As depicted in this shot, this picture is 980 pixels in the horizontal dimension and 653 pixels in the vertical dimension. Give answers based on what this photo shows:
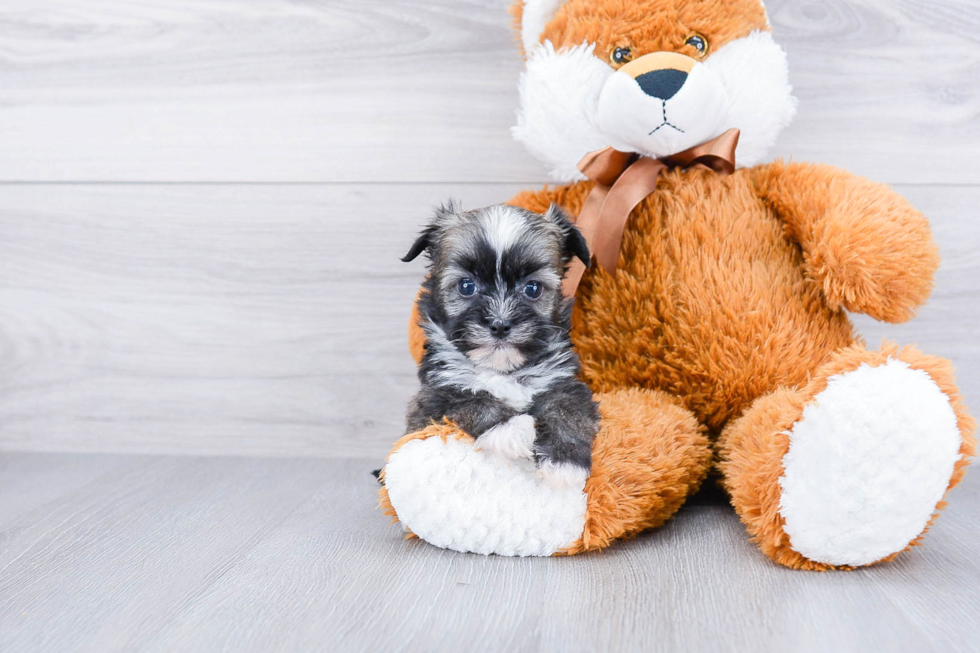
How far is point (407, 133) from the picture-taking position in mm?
1792

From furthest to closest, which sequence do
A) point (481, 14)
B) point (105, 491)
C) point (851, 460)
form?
point (481, 14)
point (105, 491)
point (851, 460)

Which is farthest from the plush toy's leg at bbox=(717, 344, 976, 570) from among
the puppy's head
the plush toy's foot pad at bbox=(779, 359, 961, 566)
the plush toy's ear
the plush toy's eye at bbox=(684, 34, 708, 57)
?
the plush toy's ear

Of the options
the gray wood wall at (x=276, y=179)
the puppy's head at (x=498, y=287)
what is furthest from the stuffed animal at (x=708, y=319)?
the gray wood wall at (x=276, y=179)

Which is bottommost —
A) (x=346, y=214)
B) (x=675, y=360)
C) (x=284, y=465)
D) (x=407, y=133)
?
(x=284, y=465)

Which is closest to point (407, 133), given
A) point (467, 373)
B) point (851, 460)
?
point (467, 373)

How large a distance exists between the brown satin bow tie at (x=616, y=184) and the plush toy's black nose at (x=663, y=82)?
0.14m

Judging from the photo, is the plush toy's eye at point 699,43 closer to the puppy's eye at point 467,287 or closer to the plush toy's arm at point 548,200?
the plush toy's arm at point 548,200

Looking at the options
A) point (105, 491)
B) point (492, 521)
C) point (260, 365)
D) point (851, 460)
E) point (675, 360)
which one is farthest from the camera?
point (260, 365)

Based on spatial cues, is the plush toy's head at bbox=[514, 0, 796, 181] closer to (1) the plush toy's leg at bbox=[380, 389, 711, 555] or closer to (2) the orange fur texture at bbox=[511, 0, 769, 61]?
(2) the orange fur texture at bbox=[511, 0, 769, 61]

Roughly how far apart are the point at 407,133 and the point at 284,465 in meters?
0.84

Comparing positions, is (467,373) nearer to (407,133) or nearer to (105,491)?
(407,133)

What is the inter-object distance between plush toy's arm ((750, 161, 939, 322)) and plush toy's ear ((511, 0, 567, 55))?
1.86 ft

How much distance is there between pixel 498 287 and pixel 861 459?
1.84ft

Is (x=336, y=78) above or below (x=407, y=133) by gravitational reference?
above
